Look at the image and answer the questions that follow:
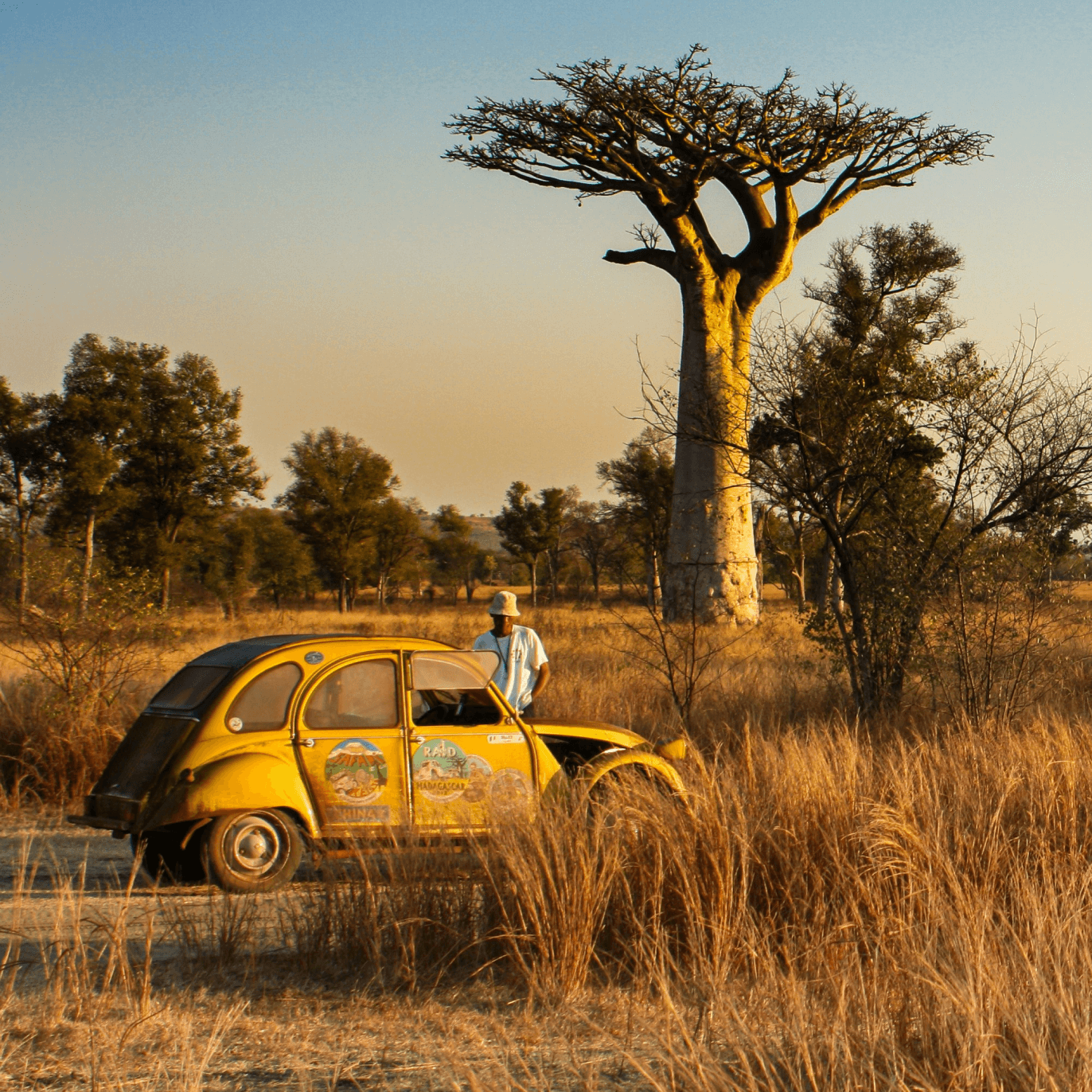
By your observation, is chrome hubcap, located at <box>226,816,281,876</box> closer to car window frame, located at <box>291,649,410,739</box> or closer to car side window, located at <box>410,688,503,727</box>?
car window frame, located at <box>291,649,410,739</box>

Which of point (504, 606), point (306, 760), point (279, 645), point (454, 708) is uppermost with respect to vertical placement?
point (504, 606)

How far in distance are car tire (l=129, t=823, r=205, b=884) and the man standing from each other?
2447mm

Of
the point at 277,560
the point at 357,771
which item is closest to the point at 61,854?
the point at 357,771

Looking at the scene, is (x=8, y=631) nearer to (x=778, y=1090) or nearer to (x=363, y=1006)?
(x=363, y=1006)

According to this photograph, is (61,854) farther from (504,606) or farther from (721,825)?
(721,825)

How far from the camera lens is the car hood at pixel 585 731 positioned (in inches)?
274

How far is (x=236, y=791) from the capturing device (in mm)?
5969

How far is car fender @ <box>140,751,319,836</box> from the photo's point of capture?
590 centimetres

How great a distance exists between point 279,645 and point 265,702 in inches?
13.6

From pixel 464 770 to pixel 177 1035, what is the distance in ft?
9.27

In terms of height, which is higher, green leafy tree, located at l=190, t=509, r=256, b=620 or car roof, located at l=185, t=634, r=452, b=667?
green leafy tree, located at l=190, t=509, r=256, b=620

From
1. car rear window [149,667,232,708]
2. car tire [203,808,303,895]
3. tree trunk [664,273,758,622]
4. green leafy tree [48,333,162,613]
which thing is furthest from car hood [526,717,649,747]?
green leafy tree [48,333,162,613]

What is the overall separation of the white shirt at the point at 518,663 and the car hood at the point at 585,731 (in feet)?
3.06

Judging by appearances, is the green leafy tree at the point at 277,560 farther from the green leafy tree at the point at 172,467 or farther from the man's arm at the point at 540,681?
the man's arm at the point at 540,681
